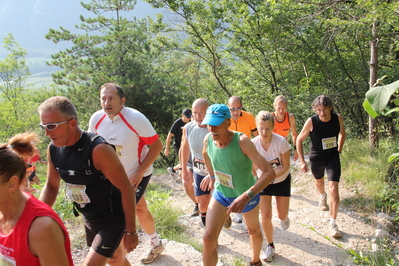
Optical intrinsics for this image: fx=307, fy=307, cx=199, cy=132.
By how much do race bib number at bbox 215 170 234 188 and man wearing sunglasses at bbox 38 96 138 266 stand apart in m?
1.13

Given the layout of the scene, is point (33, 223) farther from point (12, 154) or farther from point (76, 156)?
point (76, 156)

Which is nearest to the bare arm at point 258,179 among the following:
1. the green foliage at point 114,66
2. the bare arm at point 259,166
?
the bare arm at point 259,166

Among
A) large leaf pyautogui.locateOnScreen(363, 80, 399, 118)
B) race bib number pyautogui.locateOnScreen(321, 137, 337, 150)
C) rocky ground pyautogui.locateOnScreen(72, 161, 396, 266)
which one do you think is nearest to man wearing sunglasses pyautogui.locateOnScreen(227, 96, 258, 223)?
race bib number pyautogui.locateOnScreen(321, 137, 337, 150)

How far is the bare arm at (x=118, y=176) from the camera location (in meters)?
2.28

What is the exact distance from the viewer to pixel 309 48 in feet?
32.2

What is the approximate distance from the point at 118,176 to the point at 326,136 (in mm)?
3723

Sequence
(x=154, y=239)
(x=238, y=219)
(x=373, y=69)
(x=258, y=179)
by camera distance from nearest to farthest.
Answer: (x=258, y=179) < (x=154, y=239) < (x=238, y=219) < (x=373, y=69)

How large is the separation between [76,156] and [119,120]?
1.26 meters

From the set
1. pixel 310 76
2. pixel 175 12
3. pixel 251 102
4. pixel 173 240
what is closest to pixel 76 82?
pixel 175 12

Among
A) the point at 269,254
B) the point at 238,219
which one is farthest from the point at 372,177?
the point at 269,254

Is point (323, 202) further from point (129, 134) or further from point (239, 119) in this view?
point (129, 134)

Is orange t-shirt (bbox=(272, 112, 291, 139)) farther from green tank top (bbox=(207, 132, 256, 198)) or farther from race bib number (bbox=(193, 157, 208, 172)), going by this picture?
green tank top (bbox=(207, 132, 256, 198))

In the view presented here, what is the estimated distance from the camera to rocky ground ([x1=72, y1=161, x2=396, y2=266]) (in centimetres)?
402

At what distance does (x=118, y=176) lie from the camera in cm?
232
